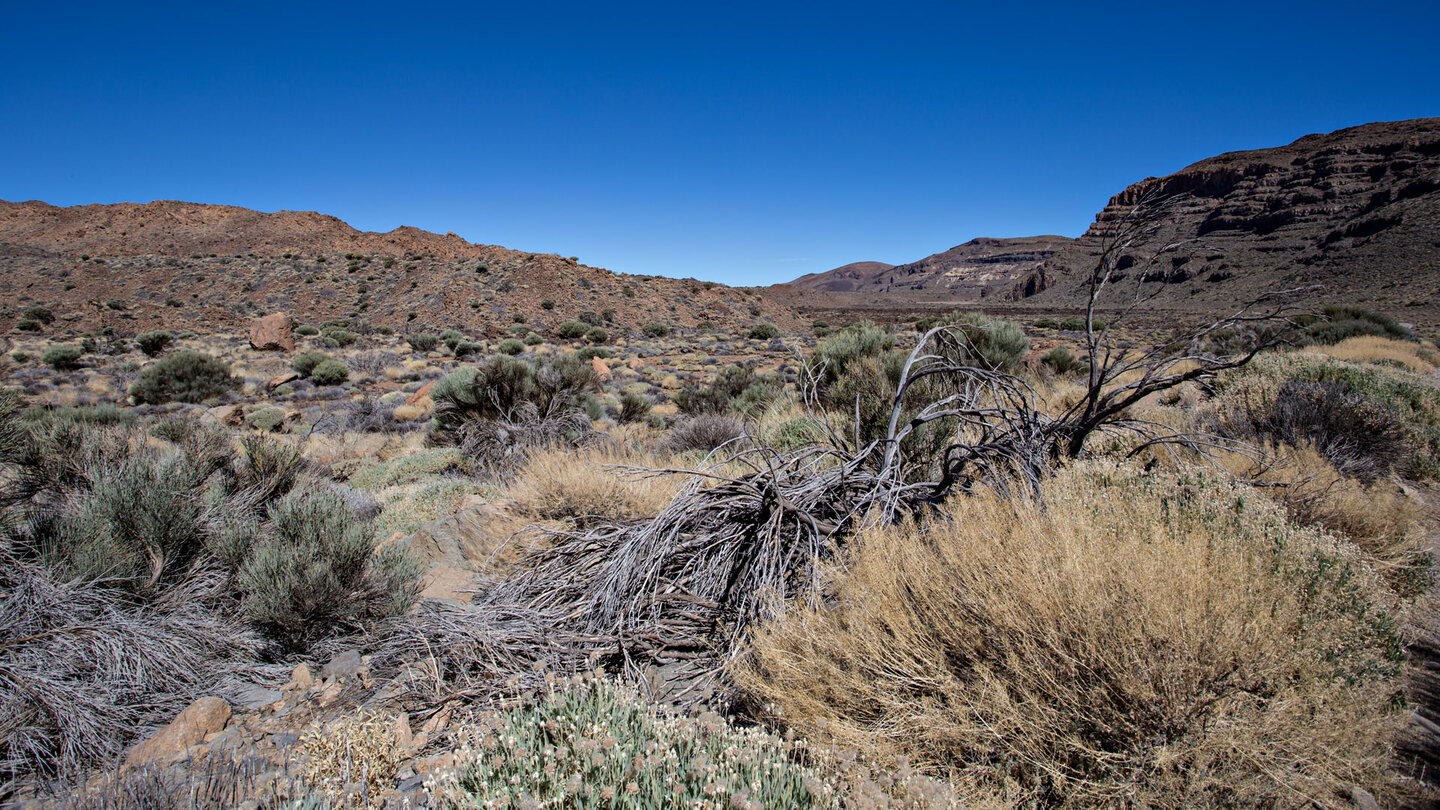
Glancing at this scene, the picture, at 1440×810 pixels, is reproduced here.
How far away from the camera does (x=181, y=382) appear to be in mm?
14656

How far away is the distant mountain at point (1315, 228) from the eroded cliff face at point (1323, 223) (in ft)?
0.44

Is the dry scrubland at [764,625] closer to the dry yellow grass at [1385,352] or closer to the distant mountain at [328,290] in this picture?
the dry yellow grass at [1385,352]

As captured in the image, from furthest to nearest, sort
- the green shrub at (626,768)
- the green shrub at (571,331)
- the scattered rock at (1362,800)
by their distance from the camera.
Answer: the green shrub at (571,331) < the scattered rock at (1362,800) < the green shrub at (626,768)

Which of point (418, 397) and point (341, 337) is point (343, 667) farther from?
point (341, 337)

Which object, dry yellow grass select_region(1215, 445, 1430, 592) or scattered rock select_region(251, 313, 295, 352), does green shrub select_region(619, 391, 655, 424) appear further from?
scattered rock select_region(251, 313, 295, 352)

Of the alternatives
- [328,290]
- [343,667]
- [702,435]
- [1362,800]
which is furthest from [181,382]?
[328,290]

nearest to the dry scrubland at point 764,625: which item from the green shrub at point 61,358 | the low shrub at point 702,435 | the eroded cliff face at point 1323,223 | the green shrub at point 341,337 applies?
the low shrub at point 702,435

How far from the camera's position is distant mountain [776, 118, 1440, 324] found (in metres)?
37.2

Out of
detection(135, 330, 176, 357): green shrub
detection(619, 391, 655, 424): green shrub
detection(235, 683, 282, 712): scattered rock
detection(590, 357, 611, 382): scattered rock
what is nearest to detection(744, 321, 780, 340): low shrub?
detection(590, 357, 611, 382): scattered rock

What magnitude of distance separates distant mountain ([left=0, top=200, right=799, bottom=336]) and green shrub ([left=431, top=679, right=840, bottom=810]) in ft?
97.0

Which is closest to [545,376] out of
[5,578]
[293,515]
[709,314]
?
[293,515]

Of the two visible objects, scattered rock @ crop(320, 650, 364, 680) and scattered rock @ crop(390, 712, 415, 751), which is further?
scattered rock @ crop(320, 650, 364, 680)

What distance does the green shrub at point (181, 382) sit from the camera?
14.3 m

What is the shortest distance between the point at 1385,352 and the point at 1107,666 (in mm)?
18475
